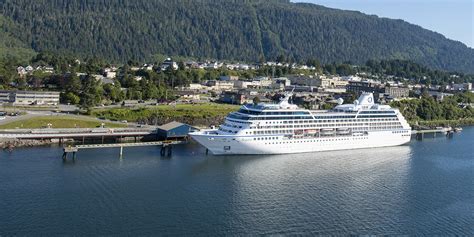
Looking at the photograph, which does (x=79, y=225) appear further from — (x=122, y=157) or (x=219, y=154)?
(x=219, y=154)

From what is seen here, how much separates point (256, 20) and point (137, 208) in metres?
173

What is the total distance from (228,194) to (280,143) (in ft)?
46.5

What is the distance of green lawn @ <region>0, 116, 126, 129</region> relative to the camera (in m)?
51.9

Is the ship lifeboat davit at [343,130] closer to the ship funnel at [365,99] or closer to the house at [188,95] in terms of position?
the ship funnel at [365,99]

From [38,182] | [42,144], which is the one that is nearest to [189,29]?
[42,144]

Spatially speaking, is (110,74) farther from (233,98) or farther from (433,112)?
(433,112)

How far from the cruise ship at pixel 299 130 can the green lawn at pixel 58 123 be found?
45.3ft

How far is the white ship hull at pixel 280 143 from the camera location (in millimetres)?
44406

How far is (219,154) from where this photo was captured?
44.9 metres

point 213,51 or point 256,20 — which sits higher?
point 256,20

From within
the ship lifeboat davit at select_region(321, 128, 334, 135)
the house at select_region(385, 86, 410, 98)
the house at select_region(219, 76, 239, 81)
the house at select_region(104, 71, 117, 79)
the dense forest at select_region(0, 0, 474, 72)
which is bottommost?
the ship lifeboat davit at select_region(321, 128, 334, 135)

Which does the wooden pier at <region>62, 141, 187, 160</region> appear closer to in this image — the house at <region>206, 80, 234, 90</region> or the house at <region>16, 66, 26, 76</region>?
the house at <region>16, 66, 26, 76</region>

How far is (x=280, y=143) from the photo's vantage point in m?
46.4

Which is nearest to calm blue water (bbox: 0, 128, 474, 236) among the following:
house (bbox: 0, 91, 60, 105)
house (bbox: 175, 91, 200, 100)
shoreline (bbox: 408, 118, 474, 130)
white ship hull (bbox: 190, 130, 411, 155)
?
white ship hull (bbox: 190, 130, 411, 155)
